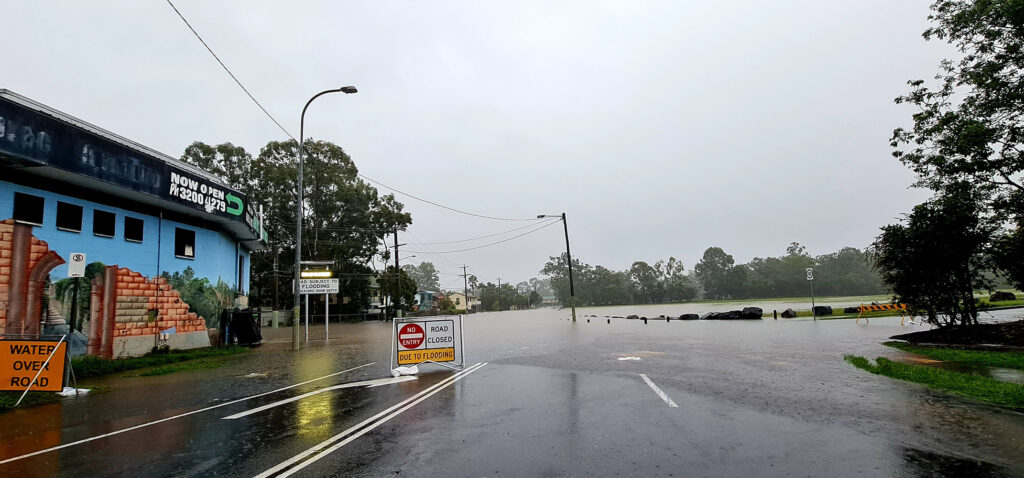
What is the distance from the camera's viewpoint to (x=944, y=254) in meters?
14.2

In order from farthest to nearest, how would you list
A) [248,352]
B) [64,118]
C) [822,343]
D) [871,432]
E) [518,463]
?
[248,352] → [822,343] → [64,118] → [871,432] → [518,463]

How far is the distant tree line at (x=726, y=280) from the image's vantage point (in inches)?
4528

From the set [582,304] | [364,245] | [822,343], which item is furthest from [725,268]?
[822,343]

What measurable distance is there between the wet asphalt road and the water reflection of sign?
38.8 ft

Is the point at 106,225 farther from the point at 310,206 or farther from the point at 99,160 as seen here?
the point at 310,206

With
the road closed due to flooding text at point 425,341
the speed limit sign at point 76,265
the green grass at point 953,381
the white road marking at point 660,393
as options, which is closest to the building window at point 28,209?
the speed limit sign at point 76,265

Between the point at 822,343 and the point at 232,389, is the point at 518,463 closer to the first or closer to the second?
the point at 232,389

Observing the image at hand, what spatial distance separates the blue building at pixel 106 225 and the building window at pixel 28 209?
0.08 feet

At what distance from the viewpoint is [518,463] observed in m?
4.78

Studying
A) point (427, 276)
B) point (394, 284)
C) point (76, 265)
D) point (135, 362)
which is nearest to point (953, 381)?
point (76, 265)

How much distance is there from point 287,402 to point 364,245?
4674 cm

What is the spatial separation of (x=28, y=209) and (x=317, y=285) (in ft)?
38.4

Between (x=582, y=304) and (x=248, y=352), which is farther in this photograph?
(x=582, y=304)

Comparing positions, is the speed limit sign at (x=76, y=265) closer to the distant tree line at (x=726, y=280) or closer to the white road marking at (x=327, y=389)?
the white road marking at (x=327, y=389)
